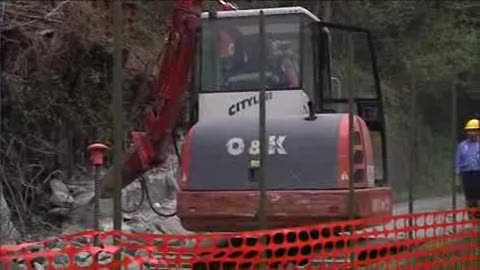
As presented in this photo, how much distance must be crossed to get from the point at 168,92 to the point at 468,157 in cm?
409

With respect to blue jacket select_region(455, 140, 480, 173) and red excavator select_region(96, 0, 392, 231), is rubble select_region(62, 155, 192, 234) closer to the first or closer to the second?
red excavator select_region(96, 0, 392, 231)

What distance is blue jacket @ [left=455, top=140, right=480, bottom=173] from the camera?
12297mm

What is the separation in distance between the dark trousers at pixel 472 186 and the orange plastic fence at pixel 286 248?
5.70 ft

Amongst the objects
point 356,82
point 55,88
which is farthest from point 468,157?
point 55,88

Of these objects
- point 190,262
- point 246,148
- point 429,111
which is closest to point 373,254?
point 246,148

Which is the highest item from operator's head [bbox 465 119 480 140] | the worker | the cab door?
the cab door

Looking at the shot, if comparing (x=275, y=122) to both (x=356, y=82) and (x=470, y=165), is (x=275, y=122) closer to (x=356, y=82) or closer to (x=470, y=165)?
(x=356, y=82)

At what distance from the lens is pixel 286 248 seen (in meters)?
7.59

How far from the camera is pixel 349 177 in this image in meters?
8.48

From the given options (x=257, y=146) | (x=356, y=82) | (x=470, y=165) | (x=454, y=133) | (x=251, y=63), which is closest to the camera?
(x=257, y=146)

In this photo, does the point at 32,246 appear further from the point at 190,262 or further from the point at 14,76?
the point at 14,76

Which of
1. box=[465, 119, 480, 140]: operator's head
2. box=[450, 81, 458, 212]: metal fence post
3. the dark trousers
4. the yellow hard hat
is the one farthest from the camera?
the yellow hard hat

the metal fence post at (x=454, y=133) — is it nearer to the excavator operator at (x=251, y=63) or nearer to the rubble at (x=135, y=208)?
the excavator operator at (x=251, y=63)

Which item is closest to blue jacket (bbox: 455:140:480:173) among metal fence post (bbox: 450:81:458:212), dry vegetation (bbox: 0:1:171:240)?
metal fence post (bbox: 450:81:458:212)
